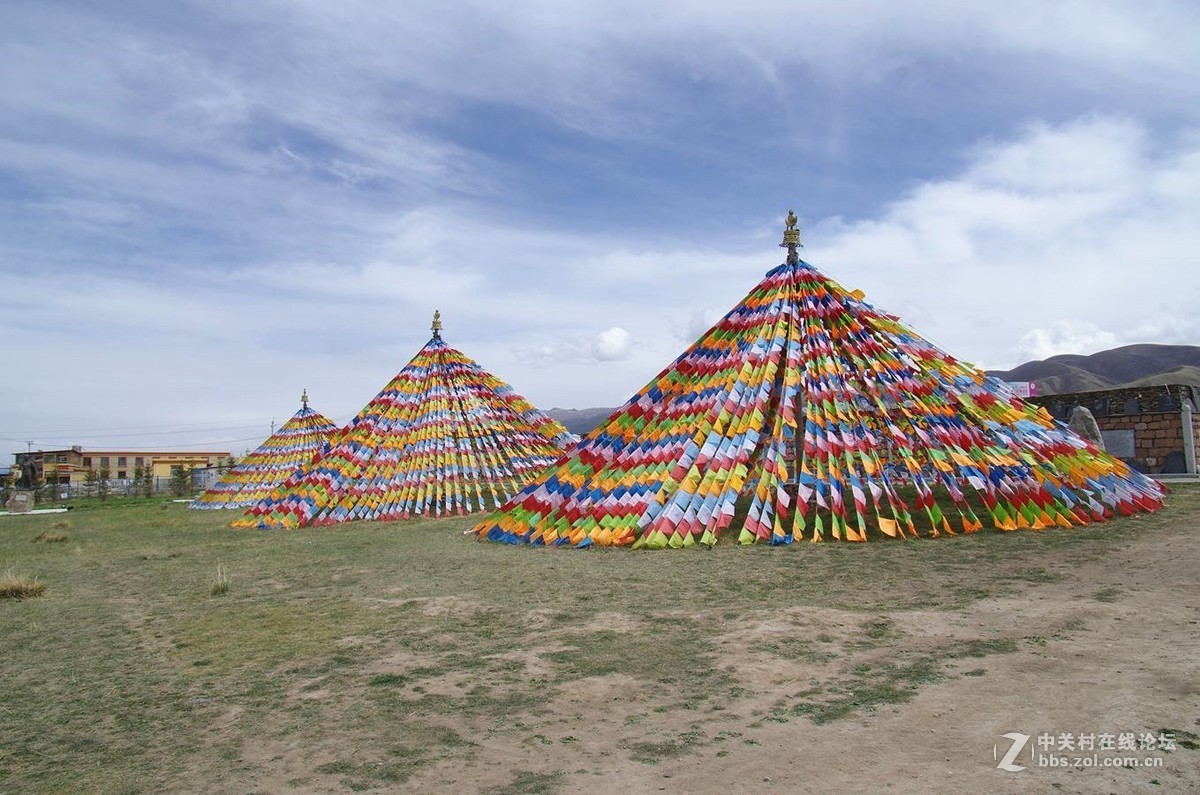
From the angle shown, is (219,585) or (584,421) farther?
(584,421)

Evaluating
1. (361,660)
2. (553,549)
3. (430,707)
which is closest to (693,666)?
(430,707)

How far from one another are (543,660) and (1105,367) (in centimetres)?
7821

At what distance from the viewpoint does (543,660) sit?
18.5ft

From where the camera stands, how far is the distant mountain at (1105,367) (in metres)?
62.0

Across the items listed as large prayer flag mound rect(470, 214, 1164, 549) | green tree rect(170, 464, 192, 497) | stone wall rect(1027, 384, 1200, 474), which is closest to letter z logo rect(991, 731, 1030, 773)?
large prayer flag mound rect(470, 214, 1164, 549)

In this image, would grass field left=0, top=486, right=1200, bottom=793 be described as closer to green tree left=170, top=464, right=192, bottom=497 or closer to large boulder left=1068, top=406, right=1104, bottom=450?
large boulder left=1068, top=406, right=1104, bottom=450

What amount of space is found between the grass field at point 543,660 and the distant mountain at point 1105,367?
196ft

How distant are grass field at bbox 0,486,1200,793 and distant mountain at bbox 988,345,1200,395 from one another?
196 feet

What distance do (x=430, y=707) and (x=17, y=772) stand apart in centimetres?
213

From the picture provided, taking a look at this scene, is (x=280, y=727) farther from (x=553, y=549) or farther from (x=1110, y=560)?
(x=1110, y=560)

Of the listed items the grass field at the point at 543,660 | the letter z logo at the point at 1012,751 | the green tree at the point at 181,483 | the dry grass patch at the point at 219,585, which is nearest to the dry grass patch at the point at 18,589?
the grass field at the point at 543,660

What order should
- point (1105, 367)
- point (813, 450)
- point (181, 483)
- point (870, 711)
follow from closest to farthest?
point (870, 711)
point (813, 450)
point (181, 483)
point (1105, 367)

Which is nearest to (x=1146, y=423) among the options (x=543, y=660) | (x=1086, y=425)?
(x=1086, y=425)

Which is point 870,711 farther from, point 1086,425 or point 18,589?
point 1086,425
